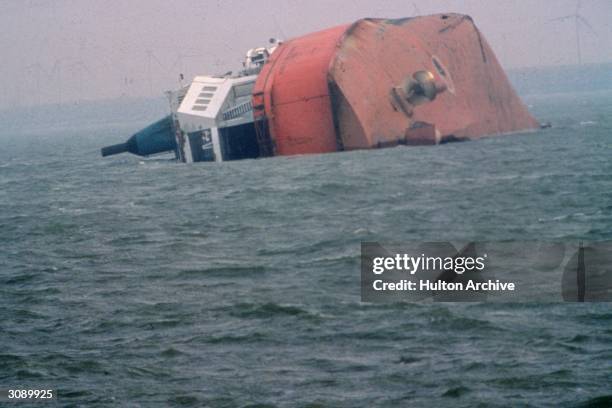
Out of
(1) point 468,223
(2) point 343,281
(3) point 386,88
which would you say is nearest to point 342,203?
(1) point 468,223

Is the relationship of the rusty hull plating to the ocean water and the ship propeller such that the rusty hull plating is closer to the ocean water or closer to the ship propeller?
the ship propeller

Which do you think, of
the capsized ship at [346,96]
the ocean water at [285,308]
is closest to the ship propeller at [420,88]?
the capsized ship at [346,96]

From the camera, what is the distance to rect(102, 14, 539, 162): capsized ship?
48.3 m

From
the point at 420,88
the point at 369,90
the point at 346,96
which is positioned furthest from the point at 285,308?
the point at 420,88

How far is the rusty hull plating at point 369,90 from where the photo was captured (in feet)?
158

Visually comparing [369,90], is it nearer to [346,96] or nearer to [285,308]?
[346,96]

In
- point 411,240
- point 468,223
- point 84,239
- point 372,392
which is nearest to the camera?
point 372,392

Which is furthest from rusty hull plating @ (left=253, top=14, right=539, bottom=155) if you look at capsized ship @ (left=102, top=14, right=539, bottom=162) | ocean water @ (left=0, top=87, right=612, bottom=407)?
ocean water @ (left=0, top=87, right=612, bottom=407)

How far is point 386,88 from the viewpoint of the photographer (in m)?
50.5

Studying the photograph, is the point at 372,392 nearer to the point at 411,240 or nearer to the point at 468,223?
the point at 411,240

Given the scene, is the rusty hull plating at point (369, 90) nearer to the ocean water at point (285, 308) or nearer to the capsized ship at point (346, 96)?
the capsized ship at point (346, 96)

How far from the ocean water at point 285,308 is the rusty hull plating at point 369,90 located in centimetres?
822

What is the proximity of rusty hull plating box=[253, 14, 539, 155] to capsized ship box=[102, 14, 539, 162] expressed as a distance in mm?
63

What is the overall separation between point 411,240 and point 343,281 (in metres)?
5.47
